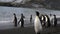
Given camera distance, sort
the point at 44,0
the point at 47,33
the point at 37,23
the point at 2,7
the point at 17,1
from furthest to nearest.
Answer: the point at 2,7 → the point at 17,1 → the point at 44,0 → the point at 47,33 → the point at 37,23

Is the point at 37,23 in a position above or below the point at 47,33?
above

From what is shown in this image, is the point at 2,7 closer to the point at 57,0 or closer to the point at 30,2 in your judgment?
the point at 30,2

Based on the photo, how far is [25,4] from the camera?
47.0 metres

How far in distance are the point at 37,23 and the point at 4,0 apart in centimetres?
4253

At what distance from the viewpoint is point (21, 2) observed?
1859 inches

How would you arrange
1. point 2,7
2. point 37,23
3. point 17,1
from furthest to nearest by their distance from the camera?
point 2,7
point 17,1
point 37,23

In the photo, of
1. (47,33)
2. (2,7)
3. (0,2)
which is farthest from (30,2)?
(47,33)

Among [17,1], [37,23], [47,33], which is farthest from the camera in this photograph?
[17,1]

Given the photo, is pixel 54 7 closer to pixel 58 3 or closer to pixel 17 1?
pixel 58 3

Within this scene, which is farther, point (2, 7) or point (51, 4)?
point (2, 7)

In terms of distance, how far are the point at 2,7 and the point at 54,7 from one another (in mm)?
17399

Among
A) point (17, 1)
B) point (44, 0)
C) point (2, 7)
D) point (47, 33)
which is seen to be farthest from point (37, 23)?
point (2, 7)

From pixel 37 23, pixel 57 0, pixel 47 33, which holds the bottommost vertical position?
pixel 47 33

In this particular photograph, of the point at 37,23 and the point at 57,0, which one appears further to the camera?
the point at 57,0
